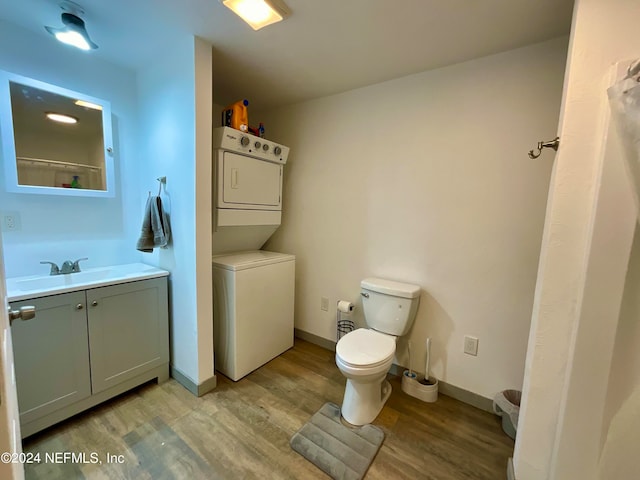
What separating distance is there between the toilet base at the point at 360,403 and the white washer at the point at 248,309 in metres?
0.77

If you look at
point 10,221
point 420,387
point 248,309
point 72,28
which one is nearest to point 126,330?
point 248,309

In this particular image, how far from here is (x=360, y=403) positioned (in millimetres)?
1554

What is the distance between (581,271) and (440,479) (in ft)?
3.65

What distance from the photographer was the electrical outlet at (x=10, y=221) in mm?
1499

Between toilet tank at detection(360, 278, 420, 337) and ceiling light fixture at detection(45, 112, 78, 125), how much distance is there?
86.9 inches

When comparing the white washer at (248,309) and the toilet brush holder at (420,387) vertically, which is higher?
the white washer at (248,309)

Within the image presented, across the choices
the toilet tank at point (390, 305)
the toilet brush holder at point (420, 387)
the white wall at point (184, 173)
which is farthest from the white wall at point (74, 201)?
the toilet brush holder at point (420, 387)

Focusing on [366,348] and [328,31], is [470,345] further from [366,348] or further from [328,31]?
[328,31]

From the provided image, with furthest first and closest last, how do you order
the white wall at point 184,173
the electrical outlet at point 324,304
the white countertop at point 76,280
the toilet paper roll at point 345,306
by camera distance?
1. the electrical outlet at point 324,304
2. the toilet paper roll at point 345,306
3. the white wall at point 184,173
4. the white countertop at point 76,280

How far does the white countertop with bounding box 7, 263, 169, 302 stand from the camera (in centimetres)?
131

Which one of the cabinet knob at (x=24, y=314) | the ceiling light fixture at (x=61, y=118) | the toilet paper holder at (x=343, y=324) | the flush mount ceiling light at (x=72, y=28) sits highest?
the flush mount ceiling light at (x=72, y=28)

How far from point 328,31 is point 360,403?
2090 mm

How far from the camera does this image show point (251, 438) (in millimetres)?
1420

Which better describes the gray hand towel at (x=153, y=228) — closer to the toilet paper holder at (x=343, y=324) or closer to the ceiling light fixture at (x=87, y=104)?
the ceiling light fixture at (x=87, y=104)
